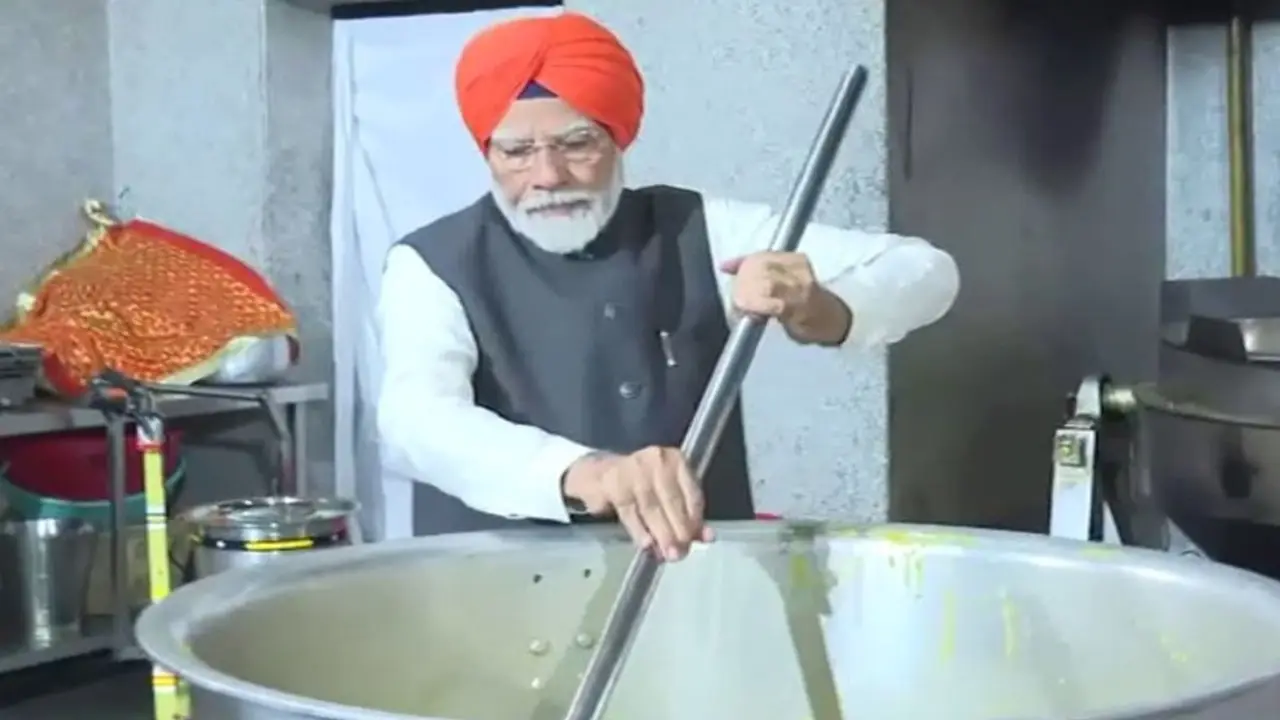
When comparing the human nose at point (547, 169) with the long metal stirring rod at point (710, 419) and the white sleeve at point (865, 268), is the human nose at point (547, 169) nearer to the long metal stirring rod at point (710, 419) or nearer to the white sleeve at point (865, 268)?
the white sleeve at point (865, 268)

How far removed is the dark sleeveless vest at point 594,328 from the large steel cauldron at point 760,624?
27 centimetres

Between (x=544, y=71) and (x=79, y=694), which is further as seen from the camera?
(x=79, y=694)

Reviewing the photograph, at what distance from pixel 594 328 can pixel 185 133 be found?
118 cm

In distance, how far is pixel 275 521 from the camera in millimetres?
1378

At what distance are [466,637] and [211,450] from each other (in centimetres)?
137

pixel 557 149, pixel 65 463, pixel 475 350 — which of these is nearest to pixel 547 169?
pixel 557 149

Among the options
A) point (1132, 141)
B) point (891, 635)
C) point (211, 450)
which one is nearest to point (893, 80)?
point (1132, 141)

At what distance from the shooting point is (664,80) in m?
1.64

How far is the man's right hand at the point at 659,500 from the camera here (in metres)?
0.76

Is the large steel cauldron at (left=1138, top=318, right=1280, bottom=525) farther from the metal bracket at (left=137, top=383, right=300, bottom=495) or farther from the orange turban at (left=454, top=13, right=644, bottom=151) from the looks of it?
the metal bracket at (left=137, top=383, right=300, bottom=495)

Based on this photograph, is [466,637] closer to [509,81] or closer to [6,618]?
[509,81]

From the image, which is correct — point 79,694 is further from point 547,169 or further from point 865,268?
point 865,268

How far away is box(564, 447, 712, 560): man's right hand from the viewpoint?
757mm

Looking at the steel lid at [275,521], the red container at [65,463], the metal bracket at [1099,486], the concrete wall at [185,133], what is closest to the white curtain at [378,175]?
the concrete wall at [185,133]
